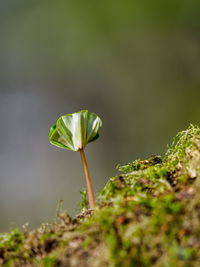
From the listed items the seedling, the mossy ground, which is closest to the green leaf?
the seedling

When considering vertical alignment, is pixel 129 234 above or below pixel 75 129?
below

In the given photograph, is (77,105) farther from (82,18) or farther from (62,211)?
(62,211)

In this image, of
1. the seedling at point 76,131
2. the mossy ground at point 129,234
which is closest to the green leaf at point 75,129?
the seedling at point 76,131

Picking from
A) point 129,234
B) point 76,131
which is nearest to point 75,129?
point 76,131

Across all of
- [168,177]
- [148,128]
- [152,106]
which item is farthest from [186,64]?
[168,177]

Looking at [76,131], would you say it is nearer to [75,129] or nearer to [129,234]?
[75,129]

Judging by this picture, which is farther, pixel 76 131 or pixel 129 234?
pixel 76 131
